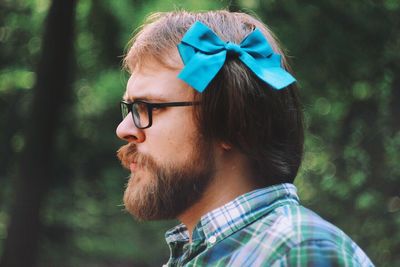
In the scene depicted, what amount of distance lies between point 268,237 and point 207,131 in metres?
0.45

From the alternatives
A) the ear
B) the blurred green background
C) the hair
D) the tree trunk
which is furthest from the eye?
the tree trunk

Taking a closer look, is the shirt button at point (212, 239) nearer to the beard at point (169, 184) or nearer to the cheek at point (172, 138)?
the beard at point (169, 184)

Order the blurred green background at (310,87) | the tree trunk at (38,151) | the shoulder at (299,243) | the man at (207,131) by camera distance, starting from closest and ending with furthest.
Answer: the shoulder at (299,243) → the man at (207,131) → the blurred green background at (310,87) → the tree trunk at (38,151)

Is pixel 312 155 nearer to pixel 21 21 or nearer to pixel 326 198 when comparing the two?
pixel 326 198

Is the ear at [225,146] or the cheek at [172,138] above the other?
the cheek at [172,138]

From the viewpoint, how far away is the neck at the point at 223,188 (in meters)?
1.96

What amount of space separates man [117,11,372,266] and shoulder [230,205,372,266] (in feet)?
0.47

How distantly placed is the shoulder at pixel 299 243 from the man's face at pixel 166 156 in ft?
0.98

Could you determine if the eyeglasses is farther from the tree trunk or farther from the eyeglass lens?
the tree trunk

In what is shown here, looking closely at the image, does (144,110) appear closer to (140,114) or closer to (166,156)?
(140,114)

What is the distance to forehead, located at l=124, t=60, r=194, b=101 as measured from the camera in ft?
6.52

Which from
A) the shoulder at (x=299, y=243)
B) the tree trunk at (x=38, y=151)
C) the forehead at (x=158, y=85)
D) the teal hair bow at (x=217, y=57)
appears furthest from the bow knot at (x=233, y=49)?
the tree trunk at (x=38, y=151)

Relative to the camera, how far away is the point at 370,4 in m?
5.19

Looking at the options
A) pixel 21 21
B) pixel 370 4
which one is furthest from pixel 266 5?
pixel 21 21
